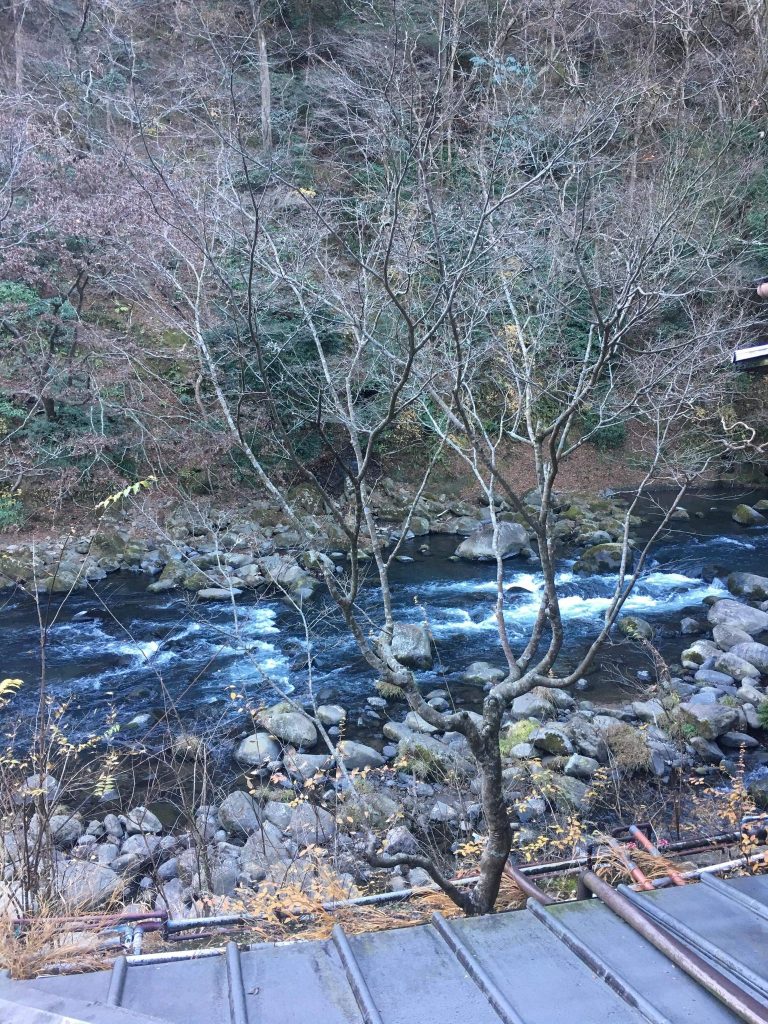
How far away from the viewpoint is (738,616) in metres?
9.09

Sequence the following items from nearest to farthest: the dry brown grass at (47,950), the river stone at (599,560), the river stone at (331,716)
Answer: the dry brown grass at (47,950) → the river stone at (331,716) → the river stone at (599,560)

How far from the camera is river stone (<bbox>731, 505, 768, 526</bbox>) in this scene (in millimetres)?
13219

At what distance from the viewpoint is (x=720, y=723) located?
671 cm

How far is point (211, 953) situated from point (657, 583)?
9.54 meters

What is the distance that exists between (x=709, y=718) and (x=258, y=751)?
13.5ft

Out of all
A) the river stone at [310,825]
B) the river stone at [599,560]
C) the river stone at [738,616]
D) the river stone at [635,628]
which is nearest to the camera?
the river stone at [310,825]

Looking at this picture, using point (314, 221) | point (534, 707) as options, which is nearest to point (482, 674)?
point (534, 707)

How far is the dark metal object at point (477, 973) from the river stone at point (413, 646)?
18.9ft

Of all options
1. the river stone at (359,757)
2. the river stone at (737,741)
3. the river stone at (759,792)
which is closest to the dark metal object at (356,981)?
the river stone at (359,757)

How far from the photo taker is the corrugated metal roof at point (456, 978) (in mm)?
1950

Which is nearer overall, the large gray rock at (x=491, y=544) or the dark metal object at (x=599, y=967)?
the dark metal object at (x=599, y=967)

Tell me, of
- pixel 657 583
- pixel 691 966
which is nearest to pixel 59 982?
pixel 691 966

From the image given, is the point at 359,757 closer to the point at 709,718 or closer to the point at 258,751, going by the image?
the point at 258,751

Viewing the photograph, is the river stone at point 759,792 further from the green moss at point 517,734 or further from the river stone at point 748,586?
the river stone at point 748,586
